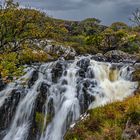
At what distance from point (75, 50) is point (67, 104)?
102 feet

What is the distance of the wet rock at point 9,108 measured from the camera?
1001 inches

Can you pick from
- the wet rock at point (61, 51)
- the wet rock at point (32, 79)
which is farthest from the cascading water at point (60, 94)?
the wet rock at point (61, 51)

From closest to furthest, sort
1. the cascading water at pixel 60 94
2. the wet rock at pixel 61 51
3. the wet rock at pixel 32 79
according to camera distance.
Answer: the cascading water at pixel 60 94, the wet rock at pixel 32 79, the wet rock at pixel 61 51

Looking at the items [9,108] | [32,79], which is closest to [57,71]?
[32,79]

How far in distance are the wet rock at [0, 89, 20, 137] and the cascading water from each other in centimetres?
15

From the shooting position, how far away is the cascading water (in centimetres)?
2350

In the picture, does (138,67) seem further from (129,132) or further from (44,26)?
(129,132)

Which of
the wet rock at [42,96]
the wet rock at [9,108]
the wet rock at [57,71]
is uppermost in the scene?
the wet rock at [57,71]

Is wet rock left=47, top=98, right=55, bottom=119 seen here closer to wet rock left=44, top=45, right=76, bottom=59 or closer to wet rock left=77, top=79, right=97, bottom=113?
wet rock left=77, top=79, right=97, bottom=113

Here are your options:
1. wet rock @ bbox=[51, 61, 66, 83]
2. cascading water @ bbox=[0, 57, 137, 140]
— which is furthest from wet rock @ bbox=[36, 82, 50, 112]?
wet rock @ bbox=[51, 61, 66, 83]

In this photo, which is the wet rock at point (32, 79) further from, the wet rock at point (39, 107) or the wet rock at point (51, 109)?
the wet rock at point (51, 109)

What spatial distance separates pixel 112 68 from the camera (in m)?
33.8

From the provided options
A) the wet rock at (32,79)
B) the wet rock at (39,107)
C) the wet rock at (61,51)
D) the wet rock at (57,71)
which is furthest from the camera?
the wet rock at (61,51)

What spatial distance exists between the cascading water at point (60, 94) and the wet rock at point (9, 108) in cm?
15
